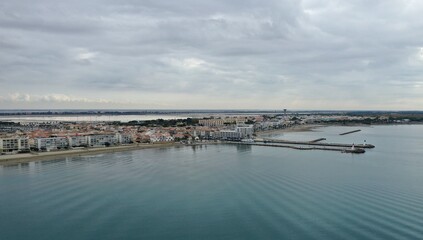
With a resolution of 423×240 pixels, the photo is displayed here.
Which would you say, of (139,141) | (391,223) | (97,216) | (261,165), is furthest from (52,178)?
(139,141)

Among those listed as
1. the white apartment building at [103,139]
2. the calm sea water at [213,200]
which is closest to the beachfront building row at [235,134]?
the white apartment building at [103,139]

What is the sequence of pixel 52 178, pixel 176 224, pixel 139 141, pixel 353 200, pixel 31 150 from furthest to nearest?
pixel 139 141, pixel 31 150, pixel 52 178, pixel 353 200, pixel 176 224

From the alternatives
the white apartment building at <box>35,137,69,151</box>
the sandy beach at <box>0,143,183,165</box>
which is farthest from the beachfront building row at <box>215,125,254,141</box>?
the white apartment building at <box>35,137,69,151</box>

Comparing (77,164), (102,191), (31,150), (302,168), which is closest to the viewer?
(102,191)

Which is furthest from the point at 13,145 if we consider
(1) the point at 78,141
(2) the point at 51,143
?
(1) the point at 78,141

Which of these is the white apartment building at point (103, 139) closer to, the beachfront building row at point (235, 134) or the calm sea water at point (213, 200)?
the calm sea water at point (213, 200)

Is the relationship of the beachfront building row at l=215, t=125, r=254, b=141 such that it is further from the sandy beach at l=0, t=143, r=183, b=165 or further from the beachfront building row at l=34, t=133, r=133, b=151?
the beachfront building row at l=34, t=133, r=133, b=151

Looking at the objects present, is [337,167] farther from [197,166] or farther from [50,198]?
[50,198]
